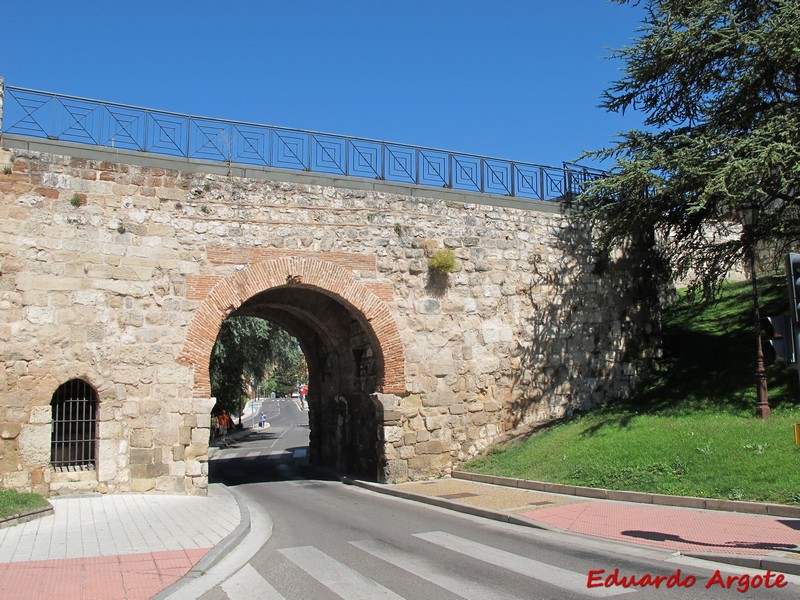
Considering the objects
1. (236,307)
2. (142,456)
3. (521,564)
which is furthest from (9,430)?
(521,564)

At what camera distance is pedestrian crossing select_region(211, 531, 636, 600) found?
20.0 feet

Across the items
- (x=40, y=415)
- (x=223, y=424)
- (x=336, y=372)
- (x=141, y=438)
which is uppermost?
(x=336, y=372)

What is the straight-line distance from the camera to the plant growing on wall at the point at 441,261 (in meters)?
15.0

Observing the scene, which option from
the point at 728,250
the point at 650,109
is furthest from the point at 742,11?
the point at 728,250

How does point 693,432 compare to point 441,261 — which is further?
point 441,261

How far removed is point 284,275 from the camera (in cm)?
1373

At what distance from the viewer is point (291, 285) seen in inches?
550

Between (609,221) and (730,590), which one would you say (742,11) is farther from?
(730,590)

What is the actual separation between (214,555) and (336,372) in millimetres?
10040

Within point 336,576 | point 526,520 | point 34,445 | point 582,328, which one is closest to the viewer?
point 336,576

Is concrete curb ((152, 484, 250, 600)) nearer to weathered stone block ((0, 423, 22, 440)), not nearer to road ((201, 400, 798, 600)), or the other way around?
road ((201, 400, 798, 600))
